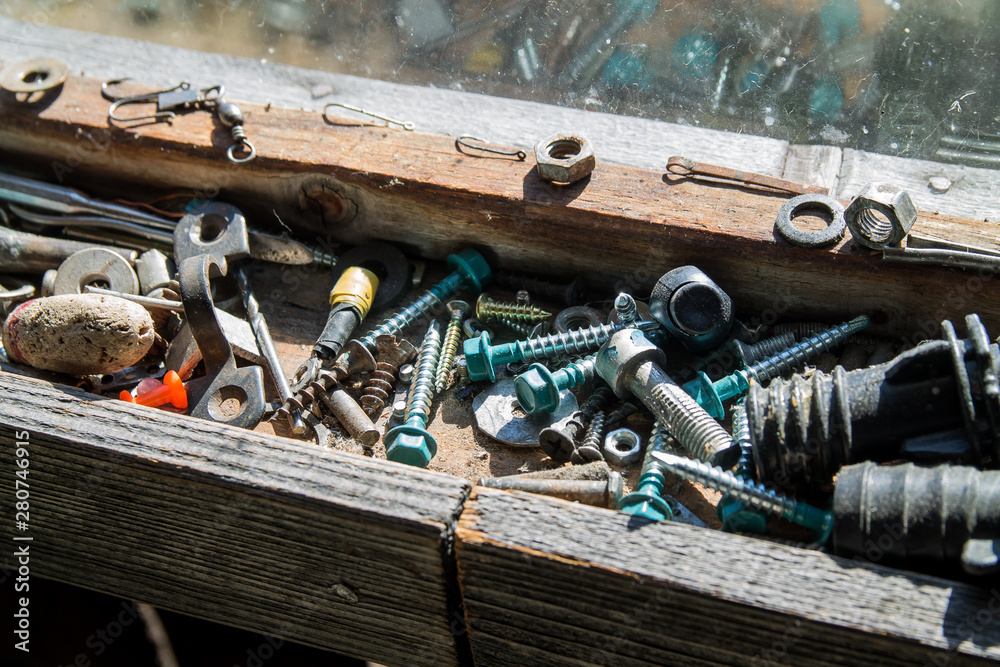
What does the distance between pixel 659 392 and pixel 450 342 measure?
68 centimetres

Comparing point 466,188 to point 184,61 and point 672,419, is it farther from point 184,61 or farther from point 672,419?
point 184,61

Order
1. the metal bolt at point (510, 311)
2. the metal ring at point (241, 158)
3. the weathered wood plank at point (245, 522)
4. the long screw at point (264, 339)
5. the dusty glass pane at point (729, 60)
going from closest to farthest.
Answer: the weathered wood plank at point (245, 522) → the long screw at point (264, 339) → the metal bolt at point (510, 311) → the metal ring at point (241, 158) → the dusty glass pane at point (729, 60)

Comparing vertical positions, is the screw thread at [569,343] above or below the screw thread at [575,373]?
above

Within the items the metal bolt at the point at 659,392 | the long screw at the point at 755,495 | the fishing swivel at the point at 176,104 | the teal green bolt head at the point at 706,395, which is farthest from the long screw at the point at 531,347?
the fishing swivel at the point at 176,104

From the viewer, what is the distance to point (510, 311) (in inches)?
90.5

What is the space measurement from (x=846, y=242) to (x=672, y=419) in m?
0.72

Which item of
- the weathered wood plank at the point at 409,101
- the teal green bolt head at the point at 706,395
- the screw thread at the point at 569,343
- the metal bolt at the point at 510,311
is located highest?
the weathered wood plank at the point at 409,101

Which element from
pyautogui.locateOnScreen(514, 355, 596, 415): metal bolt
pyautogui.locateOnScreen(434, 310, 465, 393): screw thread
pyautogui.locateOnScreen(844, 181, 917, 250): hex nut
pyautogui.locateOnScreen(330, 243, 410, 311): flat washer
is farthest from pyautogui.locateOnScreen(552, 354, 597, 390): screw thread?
pyautogui.locateOnScreen(844, 181, 917, 250): hex nut

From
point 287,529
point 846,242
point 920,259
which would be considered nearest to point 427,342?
point 287,529

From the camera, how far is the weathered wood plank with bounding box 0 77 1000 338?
2.07 meters

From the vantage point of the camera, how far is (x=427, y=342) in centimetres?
224

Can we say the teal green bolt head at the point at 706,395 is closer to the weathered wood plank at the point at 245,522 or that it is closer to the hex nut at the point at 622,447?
the hex nut at the point at 622,447

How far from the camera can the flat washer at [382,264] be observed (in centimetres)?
246

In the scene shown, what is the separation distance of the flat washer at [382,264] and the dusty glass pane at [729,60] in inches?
37.5
